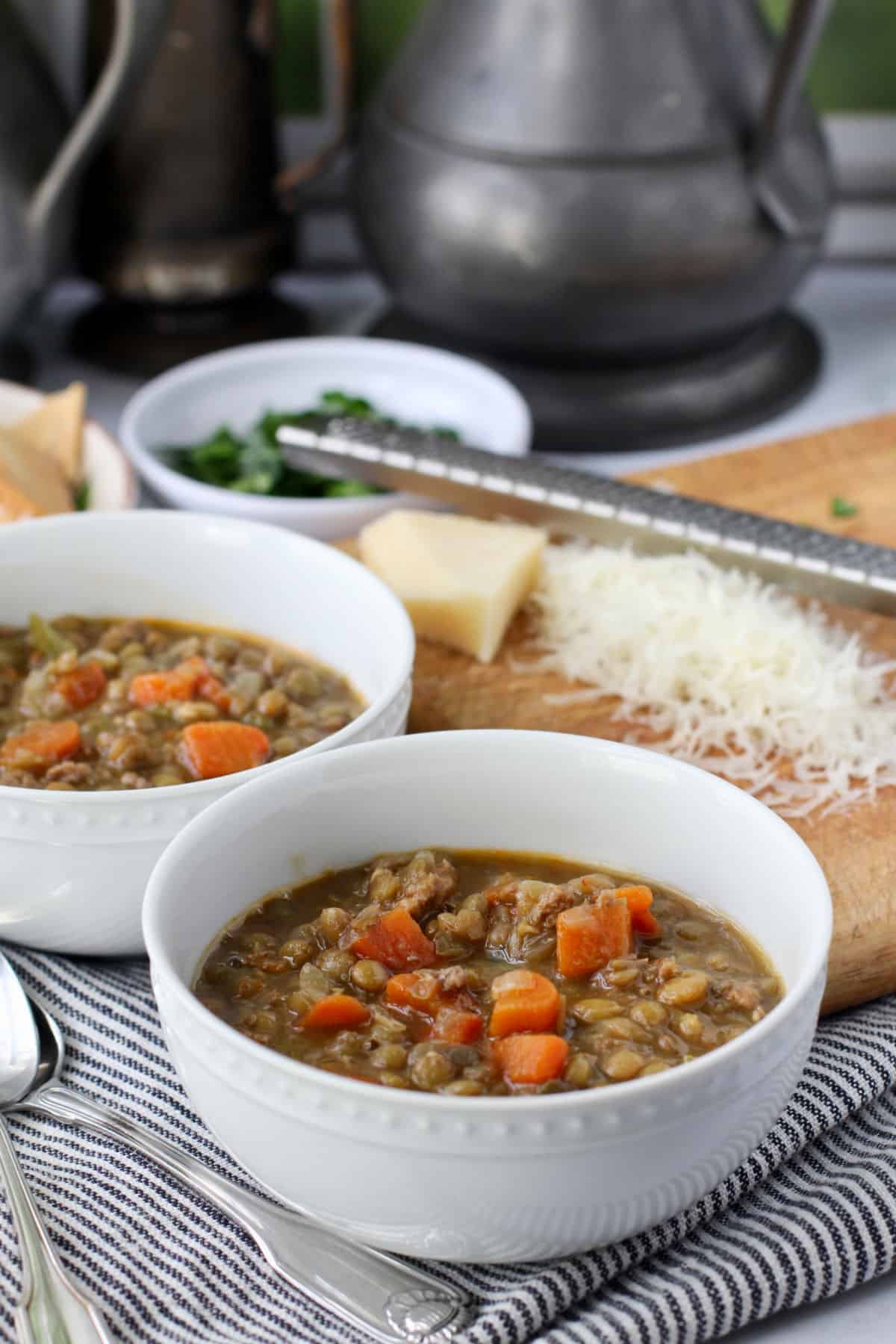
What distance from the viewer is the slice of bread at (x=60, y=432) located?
2.37 metres

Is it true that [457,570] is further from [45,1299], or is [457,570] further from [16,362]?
[16,362]

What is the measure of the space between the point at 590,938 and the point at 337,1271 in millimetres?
336

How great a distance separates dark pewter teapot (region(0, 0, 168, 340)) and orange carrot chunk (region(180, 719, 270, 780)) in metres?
1.36

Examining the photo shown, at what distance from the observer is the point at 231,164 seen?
10.1 feet

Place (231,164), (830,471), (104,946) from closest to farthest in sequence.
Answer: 1. (104,946)
2. (830,471)
3. (231,164)

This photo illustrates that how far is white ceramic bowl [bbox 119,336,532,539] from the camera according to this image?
2.63m

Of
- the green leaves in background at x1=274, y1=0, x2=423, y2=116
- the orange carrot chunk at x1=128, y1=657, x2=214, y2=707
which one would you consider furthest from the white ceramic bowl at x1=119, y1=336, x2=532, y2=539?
the green leaves in background at x1=274, y1=0, x2=423, y2=116

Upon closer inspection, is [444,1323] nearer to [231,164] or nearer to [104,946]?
[104,946]

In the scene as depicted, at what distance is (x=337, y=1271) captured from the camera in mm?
1260

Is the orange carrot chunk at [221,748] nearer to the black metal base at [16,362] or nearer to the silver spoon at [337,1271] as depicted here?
the silver spoon at [337,1271]

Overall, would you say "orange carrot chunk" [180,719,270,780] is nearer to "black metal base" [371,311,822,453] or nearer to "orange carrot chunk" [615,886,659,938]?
"orange carrot chunk" [615,886,659,938]

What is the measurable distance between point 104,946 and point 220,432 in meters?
1.20

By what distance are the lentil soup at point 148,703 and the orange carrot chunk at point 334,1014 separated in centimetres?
46

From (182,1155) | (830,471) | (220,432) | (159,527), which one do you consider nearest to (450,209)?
(220,432)
